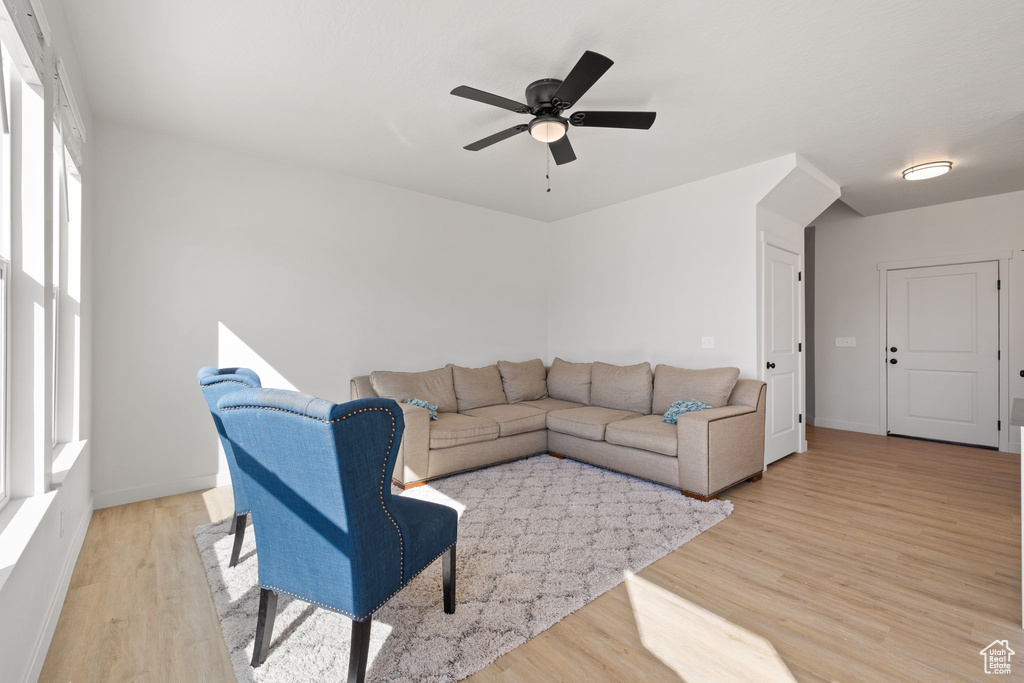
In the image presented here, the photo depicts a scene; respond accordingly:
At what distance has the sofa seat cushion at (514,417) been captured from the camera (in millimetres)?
4289

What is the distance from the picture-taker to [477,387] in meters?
4.91

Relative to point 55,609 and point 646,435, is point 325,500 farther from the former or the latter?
point 646,435

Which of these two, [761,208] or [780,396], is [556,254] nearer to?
[761,208]

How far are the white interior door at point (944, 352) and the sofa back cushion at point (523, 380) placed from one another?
411cm

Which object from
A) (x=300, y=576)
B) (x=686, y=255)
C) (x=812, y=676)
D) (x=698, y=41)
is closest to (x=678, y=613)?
(x=812, y=676)

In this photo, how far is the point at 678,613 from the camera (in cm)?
204

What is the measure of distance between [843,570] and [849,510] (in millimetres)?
1024

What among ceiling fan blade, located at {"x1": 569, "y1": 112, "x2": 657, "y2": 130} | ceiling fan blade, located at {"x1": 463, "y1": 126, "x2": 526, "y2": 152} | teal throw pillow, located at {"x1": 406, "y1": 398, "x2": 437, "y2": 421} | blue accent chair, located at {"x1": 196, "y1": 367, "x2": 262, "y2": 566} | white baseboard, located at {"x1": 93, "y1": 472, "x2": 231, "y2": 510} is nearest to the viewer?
blue accent chair, located at {"x1": 196, "y1": 367, "x2": 262, "y2": 566}

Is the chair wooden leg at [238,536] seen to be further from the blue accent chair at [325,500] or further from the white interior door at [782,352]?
the white interior door at [782,352]

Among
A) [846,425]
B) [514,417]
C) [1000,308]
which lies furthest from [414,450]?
[1000,308]

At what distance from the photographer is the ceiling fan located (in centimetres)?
229

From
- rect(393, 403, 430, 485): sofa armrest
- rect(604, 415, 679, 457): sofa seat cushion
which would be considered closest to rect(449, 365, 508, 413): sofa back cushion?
rect(393, 403, 430, 485): sofa armrest

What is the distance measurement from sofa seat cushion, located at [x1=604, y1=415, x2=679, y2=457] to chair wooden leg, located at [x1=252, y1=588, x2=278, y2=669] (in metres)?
Result: 2.74

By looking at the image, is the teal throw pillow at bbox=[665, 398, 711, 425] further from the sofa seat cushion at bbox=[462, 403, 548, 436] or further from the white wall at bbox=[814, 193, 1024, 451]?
the white wall at bbox=[814, 193, 1024, 451]
